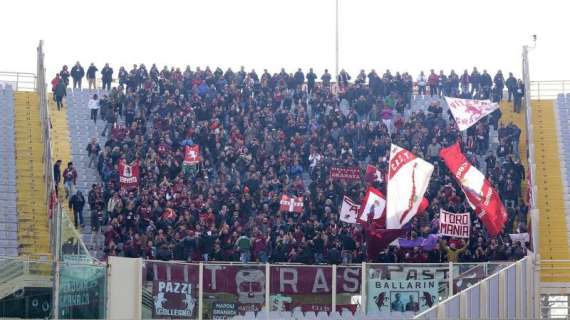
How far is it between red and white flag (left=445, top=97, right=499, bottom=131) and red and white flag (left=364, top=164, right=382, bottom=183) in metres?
3.91

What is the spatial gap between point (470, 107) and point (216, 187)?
8936 millimetres

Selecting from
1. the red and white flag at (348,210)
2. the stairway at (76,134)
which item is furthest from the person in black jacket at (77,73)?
the red and white flag at (348,210)

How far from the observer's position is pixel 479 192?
128 ft

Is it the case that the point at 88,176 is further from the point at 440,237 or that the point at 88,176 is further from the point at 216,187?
the point at 440,237

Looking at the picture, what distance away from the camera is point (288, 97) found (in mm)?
47094

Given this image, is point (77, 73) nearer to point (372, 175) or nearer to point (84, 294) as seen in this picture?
point (372, 175)

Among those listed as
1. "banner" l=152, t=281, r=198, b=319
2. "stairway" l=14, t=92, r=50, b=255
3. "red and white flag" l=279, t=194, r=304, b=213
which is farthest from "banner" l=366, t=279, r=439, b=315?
"stairway" l=14, t=92, r=50, b=255

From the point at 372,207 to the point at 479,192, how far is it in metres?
2.80

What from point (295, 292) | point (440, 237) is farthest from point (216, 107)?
point (295, 292)

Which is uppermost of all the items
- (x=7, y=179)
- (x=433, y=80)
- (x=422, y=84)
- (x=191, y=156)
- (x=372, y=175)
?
(x=433, y=80)

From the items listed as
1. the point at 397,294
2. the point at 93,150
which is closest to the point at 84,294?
the point at 397,294

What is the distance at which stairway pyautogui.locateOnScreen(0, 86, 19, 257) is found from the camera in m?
39.9

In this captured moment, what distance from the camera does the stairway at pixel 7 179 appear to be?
39.9 metres

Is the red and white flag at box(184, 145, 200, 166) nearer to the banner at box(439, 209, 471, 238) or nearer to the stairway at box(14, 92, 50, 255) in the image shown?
the stairway at box(14, 92, 50, 255)
